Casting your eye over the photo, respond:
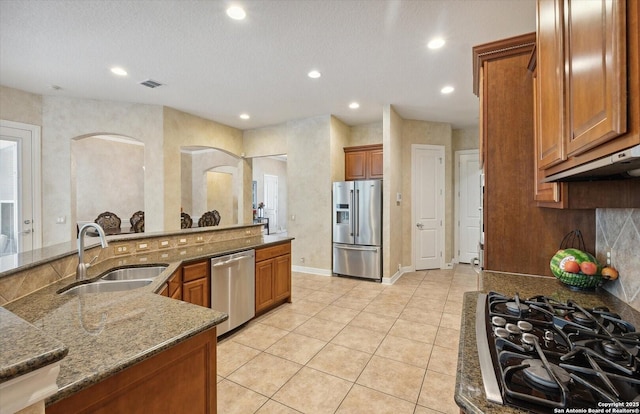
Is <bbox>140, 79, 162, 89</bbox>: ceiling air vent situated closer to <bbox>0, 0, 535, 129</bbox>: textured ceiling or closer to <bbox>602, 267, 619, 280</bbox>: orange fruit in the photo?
<bbox>0, 0, 535, 129</bbox>: textured ceiling

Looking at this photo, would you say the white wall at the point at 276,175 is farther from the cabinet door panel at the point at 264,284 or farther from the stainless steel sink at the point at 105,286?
the stainless steel sink at the point at 105,286

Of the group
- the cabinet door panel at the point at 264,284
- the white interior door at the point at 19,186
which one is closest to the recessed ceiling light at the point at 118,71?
the white interior door at the point at 19,186

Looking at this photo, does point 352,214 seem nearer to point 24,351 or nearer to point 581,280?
point 581,280

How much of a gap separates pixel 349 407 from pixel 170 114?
194 inches

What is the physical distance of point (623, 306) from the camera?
4.13 ft

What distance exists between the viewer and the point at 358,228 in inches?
192

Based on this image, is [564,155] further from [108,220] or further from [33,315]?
[108,220]

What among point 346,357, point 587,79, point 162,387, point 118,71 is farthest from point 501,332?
point 118,71

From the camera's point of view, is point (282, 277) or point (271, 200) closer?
Result: point (282, 277)

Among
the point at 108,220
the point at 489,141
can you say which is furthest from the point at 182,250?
the point at 108,220

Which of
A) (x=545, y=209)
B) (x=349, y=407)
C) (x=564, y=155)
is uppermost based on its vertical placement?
(x=564, y=155)

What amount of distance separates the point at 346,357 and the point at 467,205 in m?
4.74

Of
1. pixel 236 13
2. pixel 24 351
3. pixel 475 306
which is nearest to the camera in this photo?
pixel 24 351

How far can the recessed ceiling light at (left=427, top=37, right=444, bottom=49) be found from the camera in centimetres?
270
